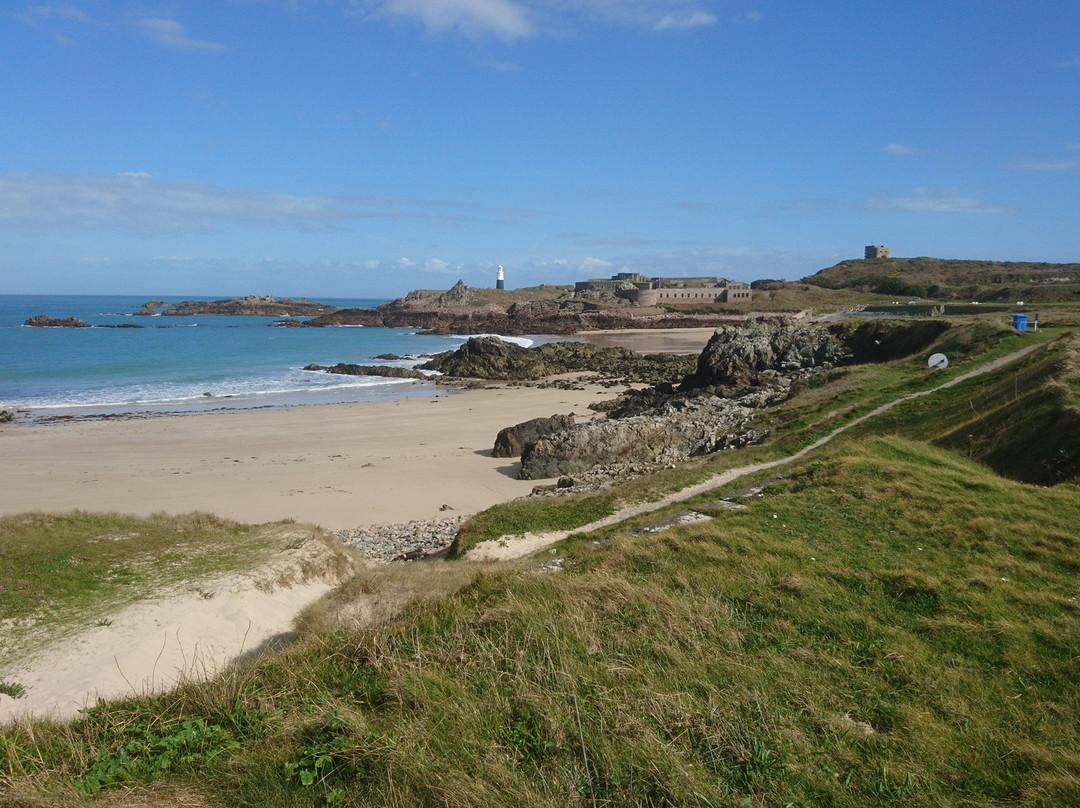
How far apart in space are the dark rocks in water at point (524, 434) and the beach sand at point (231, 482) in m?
0.56

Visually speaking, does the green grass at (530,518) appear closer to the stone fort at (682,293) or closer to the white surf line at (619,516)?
the white surf line at (619,516)

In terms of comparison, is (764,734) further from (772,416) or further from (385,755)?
(772,416)

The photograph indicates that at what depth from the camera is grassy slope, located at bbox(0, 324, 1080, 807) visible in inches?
148

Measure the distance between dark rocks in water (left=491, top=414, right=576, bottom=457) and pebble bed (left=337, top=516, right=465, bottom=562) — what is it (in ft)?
22.6

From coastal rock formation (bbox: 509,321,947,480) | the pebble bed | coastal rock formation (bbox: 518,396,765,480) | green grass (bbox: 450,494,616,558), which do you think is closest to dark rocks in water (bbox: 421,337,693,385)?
coastal rock formation (bbox: 509,321,947,480)

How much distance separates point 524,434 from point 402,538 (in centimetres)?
911

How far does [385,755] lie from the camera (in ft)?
12.9

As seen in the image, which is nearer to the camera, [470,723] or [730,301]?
[470,723]

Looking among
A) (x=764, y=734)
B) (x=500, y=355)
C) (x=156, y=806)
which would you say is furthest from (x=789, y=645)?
(x=500, y=355)

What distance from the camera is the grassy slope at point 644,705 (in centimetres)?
375

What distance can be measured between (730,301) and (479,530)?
328 feet

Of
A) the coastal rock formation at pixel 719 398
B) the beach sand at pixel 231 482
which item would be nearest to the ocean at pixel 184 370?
the beach sand at pixel 231 482

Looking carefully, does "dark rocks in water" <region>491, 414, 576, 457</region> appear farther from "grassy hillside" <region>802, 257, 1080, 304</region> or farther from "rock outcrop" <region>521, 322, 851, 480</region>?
"grassy hillside" <region>802, 257, 1080, 304</region>

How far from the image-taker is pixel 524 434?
24141 mm
